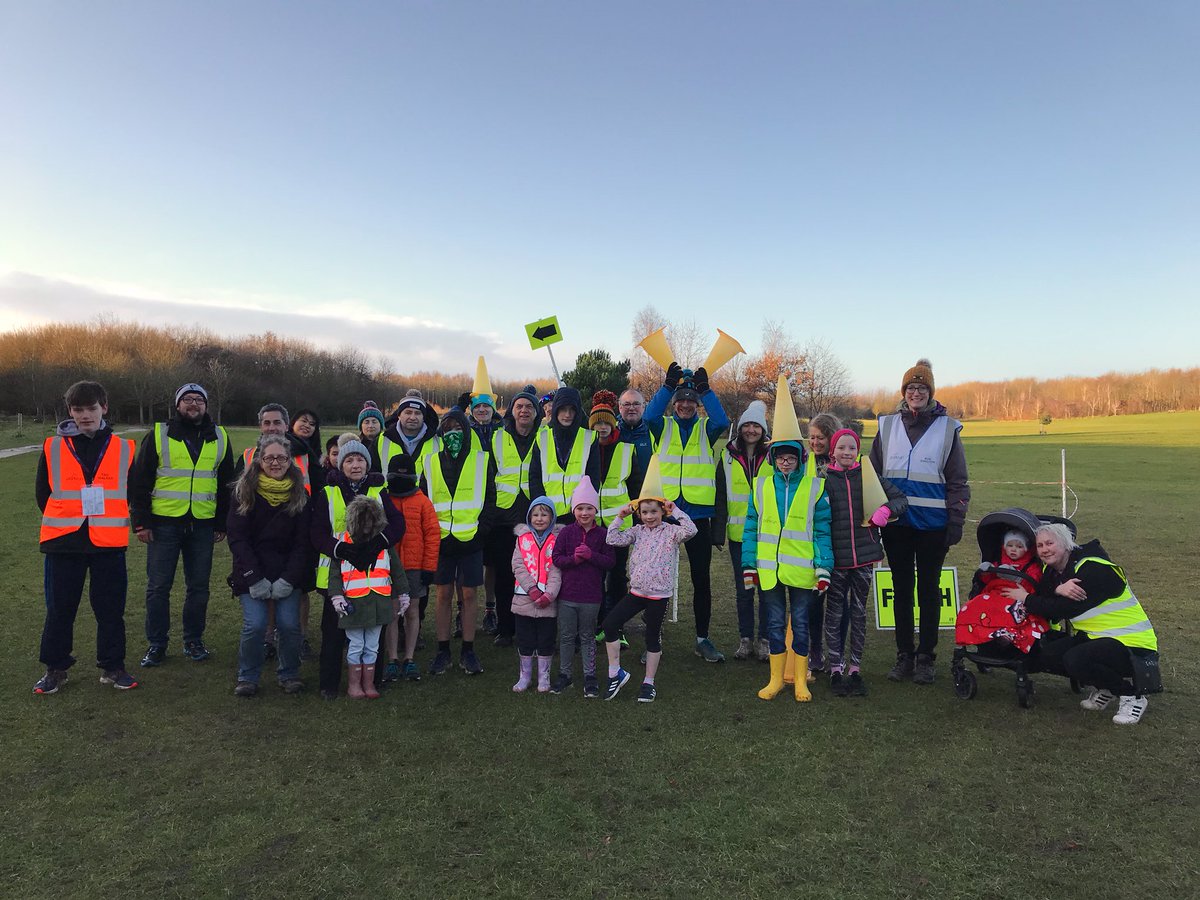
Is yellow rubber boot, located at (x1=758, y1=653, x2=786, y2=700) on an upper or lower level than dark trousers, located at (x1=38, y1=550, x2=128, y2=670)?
lower

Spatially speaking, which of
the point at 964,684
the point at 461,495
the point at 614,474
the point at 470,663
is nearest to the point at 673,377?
the point at 614,474

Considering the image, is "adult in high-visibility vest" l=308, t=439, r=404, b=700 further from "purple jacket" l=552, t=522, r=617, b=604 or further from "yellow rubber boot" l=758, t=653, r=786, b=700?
"yellow rubber boot" l=758, t=653, r=786, b=700

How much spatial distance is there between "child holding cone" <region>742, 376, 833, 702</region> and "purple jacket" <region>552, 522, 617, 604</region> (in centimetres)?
111

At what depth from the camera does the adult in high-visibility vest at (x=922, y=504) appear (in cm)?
538

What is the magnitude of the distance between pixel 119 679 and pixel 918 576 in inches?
234

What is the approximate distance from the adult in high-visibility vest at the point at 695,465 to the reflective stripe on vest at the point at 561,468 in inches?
26.4

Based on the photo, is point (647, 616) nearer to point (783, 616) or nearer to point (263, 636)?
point (783, 616)

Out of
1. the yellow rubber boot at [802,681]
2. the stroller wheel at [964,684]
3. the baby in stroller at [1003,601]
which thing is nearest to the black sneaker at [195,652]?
the yellow rubber boot at [802,681]

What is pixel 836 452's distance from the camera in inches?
214

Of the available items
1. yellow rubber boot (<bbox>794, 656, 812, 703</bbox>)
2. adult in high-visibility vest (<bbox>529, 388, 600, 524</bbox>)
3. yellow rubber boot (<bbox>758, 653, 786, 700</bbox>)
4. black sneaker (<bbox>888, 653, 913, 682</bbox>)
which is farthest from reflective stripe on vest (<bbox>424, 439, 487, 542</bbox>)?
black sneaker (<bbox>888, 653, 913, 682</bbox>)

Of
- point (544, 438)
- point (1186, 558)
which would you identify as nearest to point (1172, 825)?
point (544, 438)

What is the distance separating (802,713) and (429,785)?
248 centimetres

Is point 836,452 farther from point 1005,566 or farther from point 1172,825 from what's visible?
point 1172,825

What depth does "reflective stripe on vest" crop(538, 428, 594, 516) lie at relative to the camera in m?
6.00
